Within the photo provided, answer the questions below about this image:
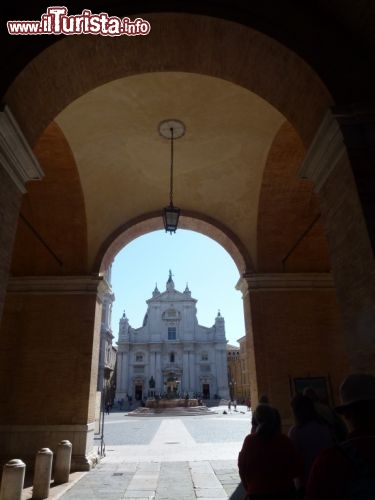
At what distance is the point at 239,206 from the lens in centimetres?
998

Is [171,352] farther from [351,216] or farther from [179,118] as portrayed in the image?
[351,216]

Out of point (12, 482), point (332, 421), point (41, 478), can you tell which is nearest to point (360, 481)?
point (332, 421)

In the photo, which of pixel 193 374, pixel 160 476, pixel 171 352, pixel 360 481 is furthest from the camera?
pixel 171 352

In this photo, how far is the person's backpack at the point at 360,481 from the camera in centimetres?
129

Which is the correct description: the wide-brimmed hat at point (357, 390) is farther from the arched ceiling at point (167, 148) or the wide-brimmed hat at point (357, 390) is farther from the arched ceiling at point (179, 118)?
the arched ceiling at point (167, 148)

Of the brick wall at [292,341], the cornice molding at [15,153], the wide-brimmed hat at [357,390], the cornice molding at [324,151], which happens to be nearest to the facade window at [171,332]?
the brick wall at [292,341]

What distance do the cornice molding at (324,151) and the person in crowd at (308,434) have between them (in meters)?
2.68

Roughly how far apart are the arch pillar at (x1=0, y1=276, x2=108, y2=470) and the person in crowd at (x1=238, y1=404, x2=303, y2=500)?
6.81 metres

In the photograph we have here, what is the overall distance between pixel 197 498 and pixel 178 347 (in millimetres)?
49245

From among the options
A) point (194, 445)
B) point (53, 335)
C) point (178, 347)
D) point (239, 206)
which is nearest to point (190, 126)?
point (239, 206)

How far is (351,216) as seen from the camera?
382 centimetres

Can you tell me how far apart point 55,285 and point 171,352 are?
46.7 metres

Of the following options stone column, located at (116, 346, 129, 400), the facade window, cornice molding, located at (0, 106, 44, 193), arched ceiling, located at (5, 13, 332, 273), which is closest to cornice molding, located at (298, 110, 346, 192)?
arched ceiling, located at (5, 13, 332, 273)

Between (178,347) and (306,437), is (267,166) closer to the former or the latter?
(306,437)
